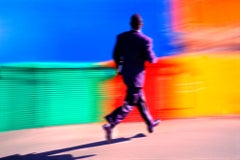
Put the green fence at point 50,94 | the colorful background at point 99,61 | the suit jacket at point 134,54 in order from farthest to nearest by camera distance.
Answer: the colorful background at point 99,61
the green fence at point 50,94
the suit jacket at point 134,54

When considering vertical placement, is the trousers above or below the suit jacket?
below

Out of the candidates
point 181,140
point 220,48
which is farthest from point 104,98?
point 220,48

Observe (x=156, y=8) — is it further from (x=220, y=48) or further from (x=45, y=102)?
(x=45, y=102)

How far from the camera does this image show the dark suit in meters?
5.75

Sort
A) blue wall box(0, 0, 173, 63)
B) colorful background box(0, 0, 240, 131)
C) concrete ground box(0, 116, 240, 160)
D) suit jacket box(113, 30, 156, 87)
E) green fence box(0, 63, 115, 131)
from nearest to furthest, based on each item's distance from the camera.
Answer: concrete ground box(0, 116, 240, 160) → suit jacket box(113, 30, 156, 87) → green fence box(0, 63, 115, 131) → colorful background box(0, 0, 240, 131) → blue wall box(0, 0, 173, 63)

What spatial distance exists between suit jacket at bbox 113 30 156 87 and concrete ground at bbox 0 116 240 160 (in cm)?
78

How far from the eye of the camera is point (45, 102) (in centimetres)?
682

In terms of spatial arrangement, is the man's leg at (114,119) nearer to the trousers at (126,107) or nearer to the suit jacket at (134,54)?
the trousers at (126,107)

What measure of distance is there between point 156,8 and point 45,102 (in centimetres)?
218

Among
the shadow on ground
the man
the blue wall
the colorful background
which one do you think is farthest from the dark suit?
the blue wall

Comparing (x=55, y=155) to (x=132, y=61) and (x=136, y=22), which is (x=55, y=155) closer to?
(x=132, y=61)

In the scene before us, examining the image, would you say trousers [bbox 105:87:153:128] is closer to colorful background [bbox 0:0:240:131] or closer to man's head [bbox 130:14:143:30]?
man's head [bbox 130:14:143:30]

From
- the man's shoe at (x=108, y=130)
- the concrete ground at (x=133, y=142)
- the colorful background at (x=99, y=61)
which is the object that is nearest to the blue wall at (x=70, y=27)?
the colorful background at (x=99, y=61)

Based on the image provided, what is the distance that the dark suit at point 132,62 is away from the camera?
18.9 feet
